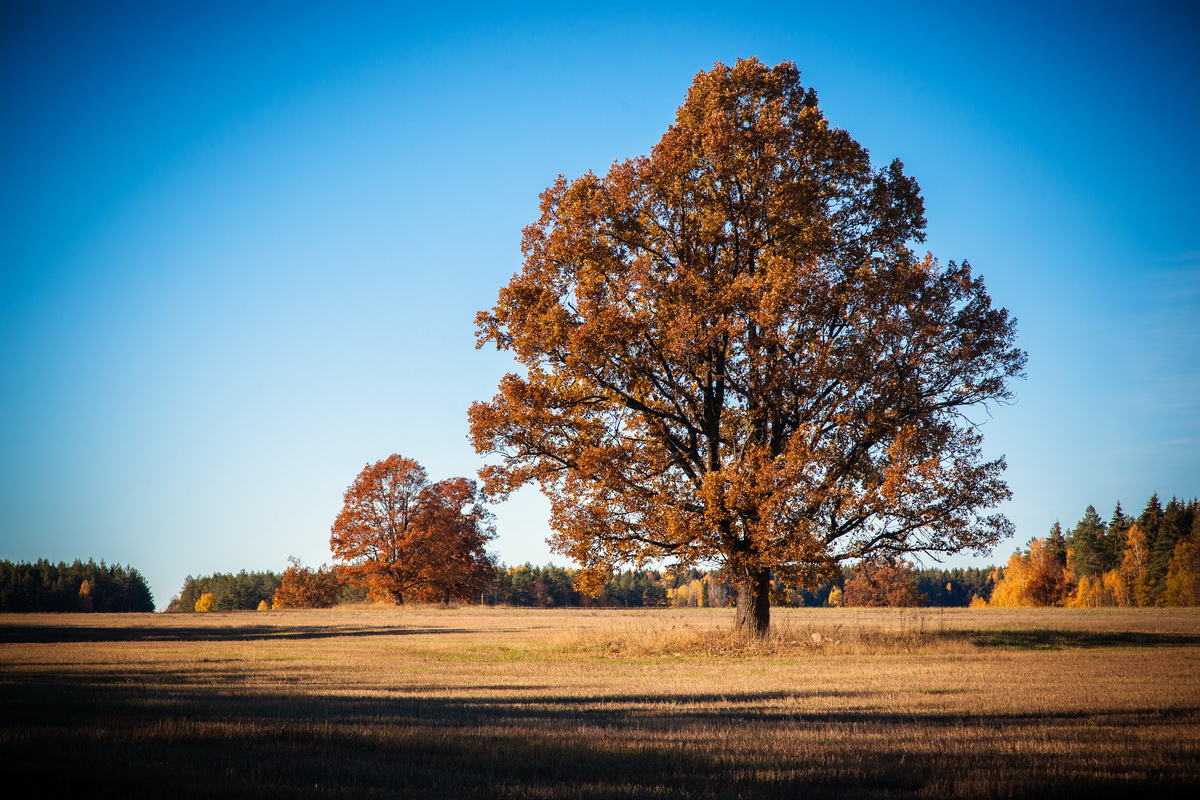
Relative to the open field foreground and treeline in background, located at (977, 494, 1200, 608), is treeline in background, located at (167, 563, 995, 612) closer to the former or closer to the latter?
treeline in background, located at (977, 494, 1200, 608)

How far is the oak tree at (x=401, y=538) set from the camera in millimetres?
62750

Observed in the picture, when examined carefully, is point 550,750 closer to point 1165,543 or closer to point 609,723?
point 609,723

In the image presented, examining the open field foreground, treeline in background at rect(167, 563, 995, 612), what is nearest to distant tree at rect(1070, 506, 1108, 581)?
treeline in background at rect(167, 563, 995, 612)

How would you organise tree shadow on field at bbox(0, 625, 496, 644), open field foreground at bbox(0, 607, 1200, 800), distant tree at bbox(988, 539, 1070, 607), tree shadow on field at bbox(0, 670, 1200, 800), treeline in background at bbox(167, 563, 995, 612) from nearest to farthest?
tree shadow on field at bbox(0, 670, 1200, 800), open field foreground at bbox(0, 607, 1200, 800), tree shadow on field at bbox(0, 625, 496, 644), treeline in background at bbox(167, 563, 995, 612), distant tree at bbox(988, 539, 1070, 607)

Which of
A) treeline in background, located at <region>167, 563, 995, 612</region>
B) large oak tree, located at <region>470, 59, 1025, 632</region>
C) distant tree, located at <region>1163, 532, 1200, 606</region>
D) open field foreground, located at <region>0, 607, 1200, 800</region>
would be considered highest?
large oak tree, located at <region>470, 59, 1025, 632</region>

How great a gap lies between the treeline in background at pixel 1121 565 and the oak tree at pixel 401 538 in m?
65.2

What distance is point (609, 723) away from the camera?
9.59 metres

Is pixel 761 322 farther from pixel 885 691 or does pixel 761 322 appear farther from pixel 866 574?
Answer: pixel 885 691

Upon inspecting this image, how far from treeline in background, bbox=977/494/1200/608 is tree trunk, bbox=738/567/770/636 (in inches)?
2668

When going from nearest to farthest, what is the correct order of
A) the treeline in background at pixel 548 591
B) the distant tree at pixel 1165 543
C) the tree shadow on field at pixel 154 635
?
the tree shadow on field at pixel 154 635 < the distant tree at pixel 1165 543 < the treeline in background at pixel 548 591

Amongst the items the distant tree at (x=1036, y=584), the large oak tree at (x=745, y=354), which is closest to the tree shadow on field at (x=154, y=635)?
the large oak tree at (x=745, y=354)

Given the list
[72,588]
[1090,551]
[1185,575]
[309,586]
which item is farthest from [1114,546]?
[72,588]

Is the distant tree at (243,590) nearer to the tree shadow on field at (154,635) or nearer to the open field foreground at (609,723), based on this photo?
the tree shadow on field at (154,635)

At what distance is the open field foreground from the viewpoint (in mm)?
6406
